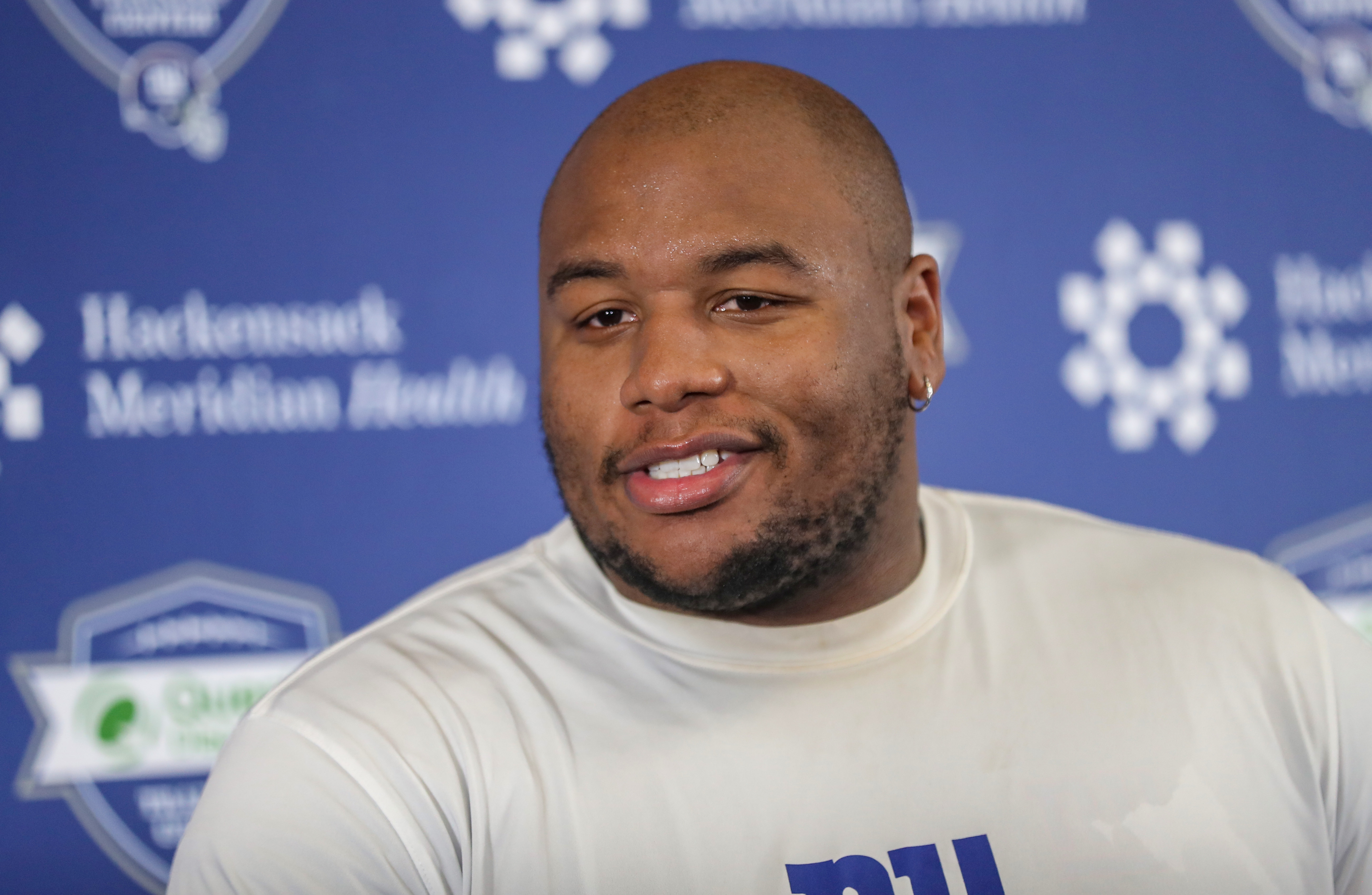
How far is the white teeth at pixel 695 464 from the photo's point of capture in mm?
790

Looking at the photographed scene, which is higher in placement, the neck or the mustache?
the mustache

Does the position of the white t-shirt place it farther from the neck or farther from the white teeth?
the white teeth

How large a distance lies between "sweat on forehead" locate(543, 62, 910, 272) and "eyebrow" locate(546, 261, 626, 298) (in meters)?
0.09

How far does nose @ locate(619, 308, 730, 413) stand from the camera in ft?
2.53

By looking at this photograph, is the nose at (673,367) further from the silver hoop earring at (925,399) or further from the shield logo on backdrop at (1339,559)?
the shield logo on backdrop at (1339,559)

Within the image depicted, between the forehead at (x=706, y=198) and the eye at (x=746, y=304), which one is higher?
the forehead at (x=706, y=198)

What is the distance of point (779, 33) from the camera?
1.62 meters

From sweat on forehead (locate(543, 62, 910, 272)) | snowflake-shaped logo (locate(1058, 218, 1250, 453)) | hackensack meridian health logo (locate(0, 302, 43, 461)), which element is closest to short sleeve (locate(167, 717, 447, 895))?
sweat on forehead (locate(543, 62, 910, 272))

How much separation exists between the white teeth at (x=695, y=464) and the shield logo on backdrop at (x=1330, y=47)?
4.89ft

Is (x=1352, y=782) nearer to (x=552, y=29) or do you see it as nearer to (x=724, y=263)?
(x=724, y=263)

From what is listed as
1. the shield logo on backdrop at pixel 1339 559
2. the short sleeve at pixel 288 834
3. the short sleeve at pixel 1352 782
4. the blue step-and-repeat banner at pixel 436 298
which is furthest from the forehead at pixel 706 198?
the shield logo on backdrop at pixel 1339 559

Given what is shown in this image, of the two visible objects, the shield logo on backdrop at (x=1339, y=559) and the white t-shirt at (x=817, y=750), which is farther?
the shield logo on backdrop at (x=1339, y=559)

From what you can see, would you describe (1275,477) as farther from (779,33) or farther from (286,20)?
(286,20)

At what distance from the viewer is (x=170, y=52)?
1510mm
